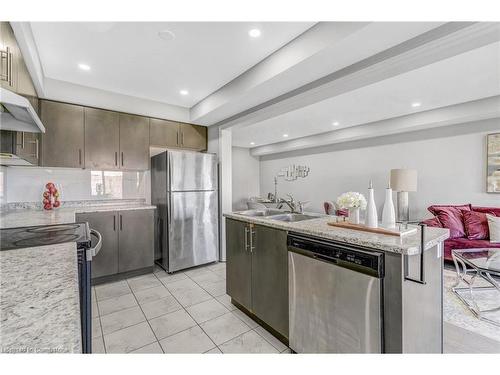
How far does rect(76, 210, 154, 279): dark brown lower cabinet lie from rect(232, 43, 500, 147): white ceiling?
127 inches

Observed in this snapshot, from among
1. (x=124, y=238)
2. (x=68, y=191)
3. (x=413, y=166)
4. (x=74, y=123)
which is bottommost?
(x=124, y=238)

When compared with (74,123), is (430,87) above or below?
above

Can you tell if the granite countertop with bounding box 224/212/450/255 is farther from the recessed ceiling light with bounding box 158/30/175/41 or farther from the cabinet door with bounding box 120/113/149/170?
the cabinet door with bounding box 120/113/149/170

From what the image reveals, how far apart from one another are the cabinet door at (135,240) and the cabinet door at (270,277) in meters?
1.91

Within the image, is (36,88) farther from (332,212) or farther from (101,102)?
(332,212)

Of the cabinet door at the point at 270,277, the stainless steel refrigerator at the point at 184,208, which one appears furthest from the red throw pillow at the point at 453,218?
the stainless steel refrigerator at the point at 184,208

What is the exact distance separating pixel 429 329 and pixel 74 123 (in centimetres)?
410

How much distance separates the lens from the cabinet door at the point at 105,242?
2.94 m

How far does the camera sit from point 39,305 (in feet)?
2.17

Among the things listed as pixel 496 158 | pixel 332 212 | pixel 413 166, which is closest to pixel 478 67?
pixel 496 158

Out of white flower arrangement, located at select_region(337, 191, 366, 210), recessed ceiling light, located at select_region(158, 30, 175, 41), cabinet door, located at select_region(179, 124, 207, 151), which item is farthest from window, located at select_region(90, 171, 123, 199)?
white flower arrangement, located at select_region(337, 191, 366, 210)

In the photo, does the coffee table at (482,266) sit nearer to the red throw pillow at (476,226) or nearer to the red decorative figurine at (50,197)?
the red throw pillow at (476,226)

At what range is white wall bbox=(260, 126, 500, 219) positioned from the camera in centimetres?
414

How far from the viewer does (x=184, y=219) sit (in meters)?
3.46
